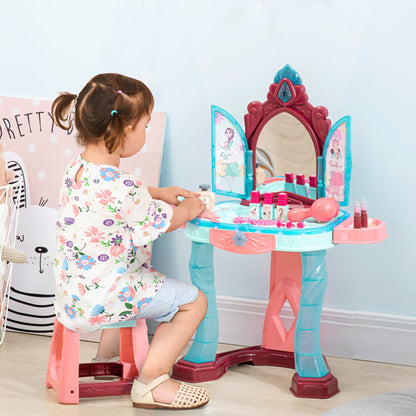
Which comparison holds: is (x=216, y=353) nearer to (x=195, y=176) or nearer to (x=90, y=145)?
(x=195, y=176)

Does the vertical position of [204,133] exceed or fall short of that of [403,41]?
it falls short

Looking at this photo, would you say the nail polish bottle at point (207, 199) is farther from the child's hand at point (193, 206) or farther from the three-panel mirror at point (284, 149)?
the three-panel mirror at point (284, 149)

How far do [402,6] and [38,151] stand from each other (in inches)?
51.9

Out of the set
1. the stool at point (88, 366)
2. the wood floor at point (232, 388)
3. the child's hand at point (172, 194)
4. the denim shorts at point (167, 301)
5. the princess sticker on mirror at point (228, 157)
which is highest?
the princess sticker on mirror at point (228, 157)

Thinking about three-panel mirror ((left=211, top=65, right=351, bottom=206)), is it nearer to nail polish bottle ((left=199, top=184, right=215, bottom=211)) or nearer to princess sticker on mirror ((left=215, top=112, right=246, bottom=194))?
princess sticker on mirror ((left=215, top=112, right=246, bottom=194))

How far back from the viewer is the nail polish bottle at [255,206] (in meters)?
2.02

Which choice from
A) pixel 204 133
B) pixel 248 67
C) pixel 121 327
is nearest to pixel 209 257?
pixel 121 327

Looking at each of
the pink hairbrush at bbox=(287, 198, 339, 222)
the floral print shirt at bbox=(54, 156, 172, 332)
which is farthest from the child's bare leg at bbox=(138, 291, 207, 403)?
the pink hairbrush at bbox=(287, 198, 339, 222)

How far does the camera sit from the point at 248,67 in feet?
7.61

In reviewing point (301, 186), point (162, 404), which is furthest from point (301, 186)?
point (162, 404)

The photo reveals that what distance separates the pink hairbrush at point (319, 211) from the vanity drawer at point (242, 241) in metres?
0.10

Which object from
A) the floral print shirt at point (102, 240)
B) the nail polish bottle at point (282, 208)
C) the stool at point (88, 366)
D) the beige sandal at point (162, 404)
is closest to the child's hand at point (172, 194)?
the floral print shirt at point (102, 240)

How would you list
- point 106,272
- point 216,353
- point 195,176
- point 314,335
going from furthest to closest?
1. point 195,176
2. point 216,353
3. point 314,335
4. point 106,272

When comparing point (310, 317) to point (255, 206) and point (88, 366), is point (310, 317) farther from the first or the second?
point (88, 366)
